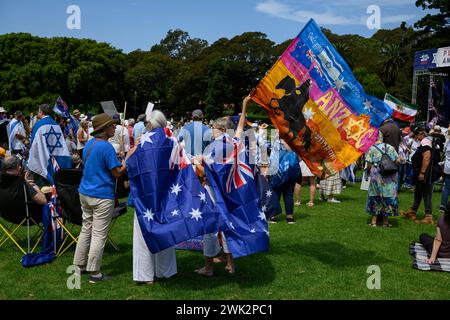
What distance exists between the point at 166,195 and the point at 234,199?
89cm

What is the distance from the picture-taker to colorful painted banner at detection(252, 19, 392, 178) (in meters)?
6.00

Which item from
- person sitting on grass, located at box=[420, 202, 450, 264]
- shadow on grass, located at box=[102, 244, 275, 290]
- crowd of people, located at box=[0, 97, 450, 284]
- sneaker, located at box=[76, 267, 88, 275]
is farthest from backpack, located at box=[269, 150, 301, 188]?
sneaker, located at box=[76, 267, 88, 275]

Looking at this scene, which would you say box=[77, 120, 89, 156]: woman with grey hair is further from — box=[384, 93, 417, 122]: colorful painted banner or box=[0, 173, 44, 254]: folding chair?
box=[384, 93, 417, 122]: colorful painted banner

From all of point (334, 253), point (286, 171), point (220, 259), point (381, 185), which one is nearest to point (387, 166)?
point (381, 185)

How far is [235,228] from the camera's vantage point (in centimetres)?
568

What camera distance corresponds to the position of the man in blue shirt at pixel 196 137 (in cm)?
763

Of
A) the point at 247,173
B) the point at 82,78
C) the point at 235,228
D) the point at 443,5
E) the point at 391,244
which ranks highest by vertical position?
the point at 443,5

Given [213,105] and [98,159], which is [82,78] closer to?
[213,105]

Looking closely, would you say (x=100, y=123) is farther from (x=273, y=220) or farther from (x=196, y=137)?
(x=273, y=220)

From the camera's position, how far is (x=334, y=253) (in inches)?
284

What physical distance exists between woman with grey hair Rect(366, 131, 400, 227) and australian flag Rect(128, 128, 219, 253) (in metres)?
4.65

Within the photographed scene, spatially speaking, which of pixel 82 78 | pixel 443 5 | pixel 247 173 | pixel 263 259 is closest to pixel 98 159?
pixel 247 173

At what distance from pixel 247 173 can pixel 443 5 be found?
128 feet

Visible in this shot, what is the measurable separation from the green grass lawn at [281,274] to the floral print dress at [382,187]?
0.59 meters
